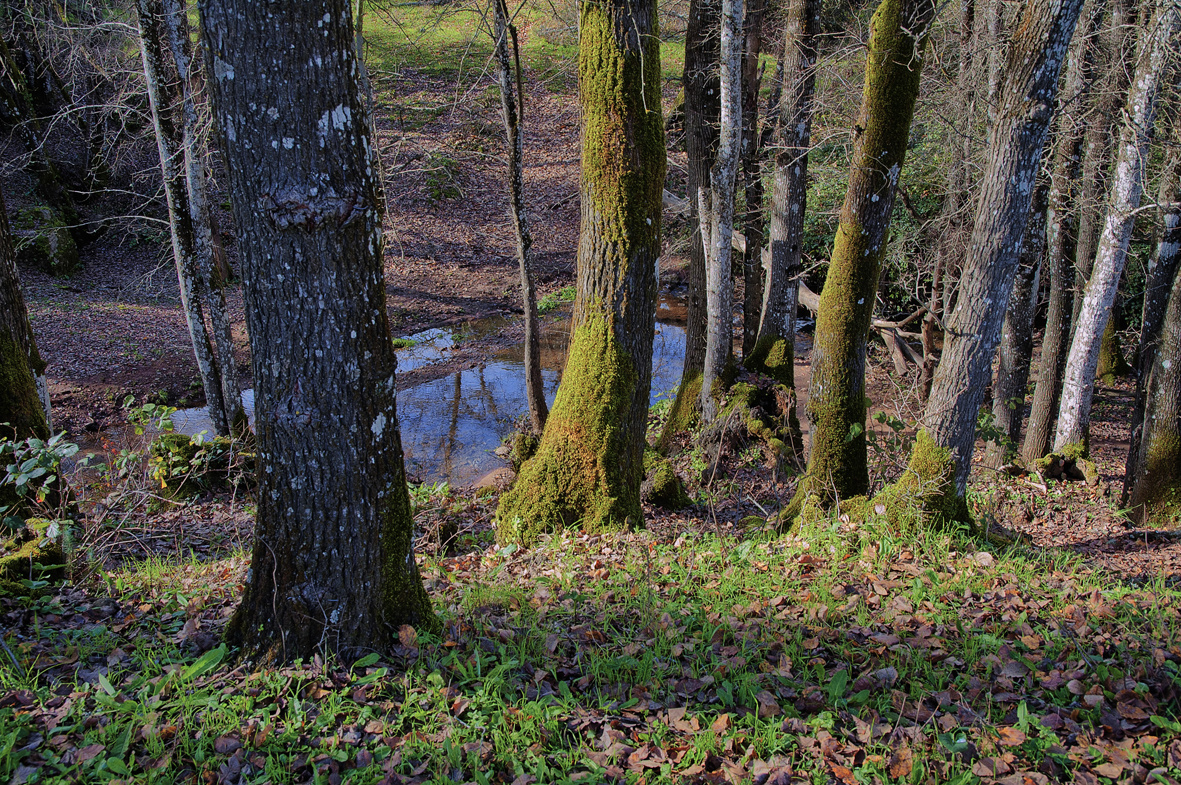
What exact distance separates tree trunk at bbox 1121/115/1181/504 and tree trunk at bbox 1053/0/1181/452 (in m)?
0.29

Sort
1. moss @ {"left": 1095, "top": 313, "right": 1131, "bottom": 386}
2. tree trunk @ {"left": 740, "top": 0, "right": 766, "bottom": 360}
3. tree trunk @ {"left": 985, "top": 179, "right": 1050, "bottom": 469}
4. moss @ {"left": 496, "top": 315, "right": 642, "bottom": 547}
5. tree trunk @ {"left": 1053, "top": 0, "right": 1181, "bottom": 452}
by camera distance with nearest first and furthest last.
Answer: moss @ {"left": 496, "top": 315, "right": 642, "bottom": 547}, tree trunk @ {"left": 1053, "top": 0, "right": 1181, "bottom": 452}, tree trunk @ {"left": 985, "top": 179, "right": 1050, "bottom": 469}, tree trunk @ {"left": 740, "top": 0, "right": 766, "bottom": 360}, moss @ {"left": 1095, "top": 313, "right": 1131, "bottom": 386}

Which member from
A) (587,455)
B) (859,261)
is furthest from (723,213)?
(587,455)

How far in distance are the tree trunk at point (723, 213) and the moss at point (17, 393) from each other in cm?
726

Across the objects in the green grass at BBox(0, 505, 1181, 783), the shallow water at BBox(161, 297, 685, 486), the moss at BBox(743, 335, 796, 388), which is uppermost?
the green grass at BBox(0, 505, 1181, 783)

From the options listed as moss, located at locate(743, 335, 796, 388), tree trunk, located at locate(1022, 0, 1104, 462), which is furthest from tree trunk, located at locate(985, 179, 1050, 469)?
moss, located at locate(743, 335, 796, 388)

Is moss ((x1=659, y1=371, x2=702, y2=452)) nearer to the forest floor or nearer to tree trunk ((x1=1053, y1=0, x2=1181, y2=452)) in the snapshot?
the forest floor

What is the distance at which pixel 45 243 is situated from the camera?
17422 millimetres

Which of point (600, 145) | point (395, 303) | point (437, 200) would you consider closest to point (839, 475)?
point (600, 145)

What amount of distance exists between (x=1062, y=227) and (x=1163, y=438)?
12.0 ft

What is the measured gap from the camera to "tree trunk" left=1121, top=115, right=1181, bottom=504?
781 cm

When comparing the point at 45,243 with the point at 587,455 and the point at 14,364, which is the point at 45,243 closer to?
the point at 14,364

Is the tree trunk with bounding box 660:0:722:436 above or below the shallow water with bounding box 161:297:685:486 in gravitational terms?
above

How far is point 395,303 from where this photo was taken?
18578mm

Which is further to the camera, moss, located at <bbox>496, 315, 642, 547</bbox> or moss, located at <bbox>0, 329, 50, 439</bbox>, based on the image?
moss, located at <bbox>496, 315, 642, 547</bbox>
